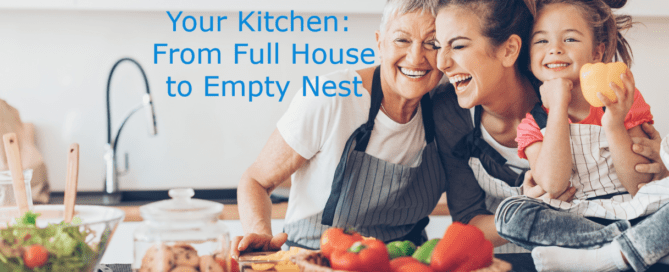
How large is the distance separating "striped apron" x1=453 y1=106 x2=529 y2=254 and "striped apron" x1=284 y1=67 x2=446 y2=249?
91 millimetres

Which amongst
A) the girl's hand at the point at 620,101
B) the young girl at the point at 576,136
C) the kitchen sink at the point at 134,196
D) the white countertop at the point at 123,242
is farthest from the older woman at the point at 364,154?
the kitchen sink at the point at 134,196

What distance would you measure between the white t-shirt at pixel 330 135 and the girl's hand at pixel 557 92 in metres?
0.35

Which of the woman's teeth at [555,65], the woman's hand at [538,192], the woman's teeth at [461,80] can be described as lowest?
the woman's hand at [538,192]

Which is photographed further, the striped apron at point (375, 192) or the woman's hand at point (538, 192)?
the striped apron at point (375, 192)

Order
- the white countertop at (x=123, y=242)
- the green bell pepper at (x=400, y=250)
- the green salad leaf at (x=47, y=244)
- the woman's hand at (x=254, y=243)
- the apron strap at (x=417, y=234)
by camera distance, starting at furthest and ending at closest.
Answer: the white countertop at (x=123, y=242) < the apron strap at (x=417, y=234) < the woman's hand at (x=254, y=243) < the green bell pepper at (x=400, y=250) < the green salad leaf at (x=47, y=244)

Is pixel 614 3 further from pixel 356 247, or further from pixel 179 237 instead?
pixel 179 237

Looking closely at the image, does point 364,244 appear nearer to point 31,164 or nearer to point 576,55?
point 576,55

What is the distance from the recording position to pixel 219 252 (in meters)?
0.71

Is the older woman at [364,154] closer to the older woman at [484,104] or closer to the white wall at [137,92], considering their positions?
the older woman at [484,104]

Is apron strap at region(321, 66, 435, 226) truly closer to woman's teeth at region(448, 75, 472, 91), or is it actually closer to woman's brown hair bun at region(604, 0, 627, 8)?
woman's teeth at region(448, 75, 472, 91)

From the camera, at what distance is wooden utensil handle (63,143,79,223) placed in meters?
0.72

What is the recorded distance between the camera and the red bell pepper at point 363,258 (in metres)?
0.68

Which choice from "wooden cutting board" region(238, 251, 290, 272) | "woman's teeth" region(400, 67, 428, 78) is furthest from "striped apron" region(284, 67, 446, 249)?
A: "wooden cutting board" region(238, 251, 290, 272)

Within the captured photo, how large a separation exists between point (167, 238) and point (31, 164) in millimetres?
1797
